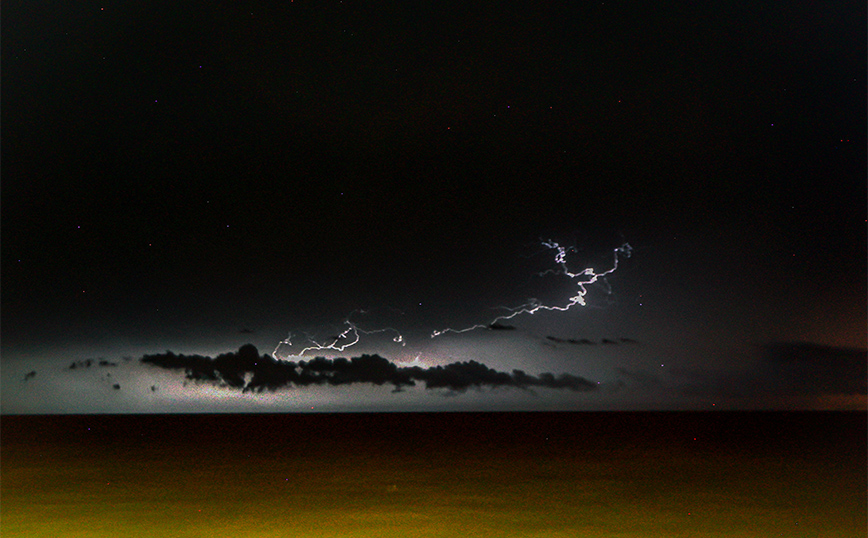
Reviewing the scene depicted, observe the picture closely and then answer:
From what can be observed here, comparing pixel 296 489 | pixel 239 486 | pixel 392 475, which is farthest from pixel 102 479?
pixel 392 475

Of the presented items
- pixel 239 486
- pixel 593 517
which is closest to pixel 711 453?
pixel 593 517

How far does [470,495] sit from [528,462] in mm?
6182

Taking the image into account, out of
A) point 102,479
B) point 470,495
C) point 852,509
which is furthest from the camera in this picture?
point 102,479

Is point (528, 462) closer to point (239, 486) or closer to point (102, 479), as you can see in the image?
point (239, 486)

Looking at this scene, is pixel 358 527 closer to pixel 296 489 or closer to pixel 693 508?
pixel 296 489

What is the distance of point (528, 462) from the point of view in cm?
1802

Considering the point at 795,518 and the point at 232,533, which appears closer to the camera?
the point at 232,533

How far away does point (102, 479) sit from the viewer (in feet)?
47.8

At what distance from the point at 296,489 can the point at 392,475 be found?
2.70m

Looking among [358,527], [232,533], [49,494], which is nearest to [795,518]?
[358,527]

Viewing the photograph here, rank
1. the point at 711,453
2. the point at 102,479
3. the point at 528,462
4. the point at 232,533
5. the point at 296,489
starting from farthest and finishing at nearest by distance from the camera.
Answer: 1. the point at 711,453
2. the point at 528,462
3. the point at 102,479
4. the point at 296,489
5. the point at 232,533

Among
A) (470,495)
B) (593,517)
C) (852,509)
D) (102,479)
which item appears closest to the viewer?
(593,517)

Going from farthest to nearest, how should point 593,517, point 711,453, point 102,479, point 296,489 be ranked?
point 711,453, point 102,479, point 296,489, point 593,517

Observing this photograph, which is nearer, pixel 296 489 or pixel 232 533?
pixel 232 533
